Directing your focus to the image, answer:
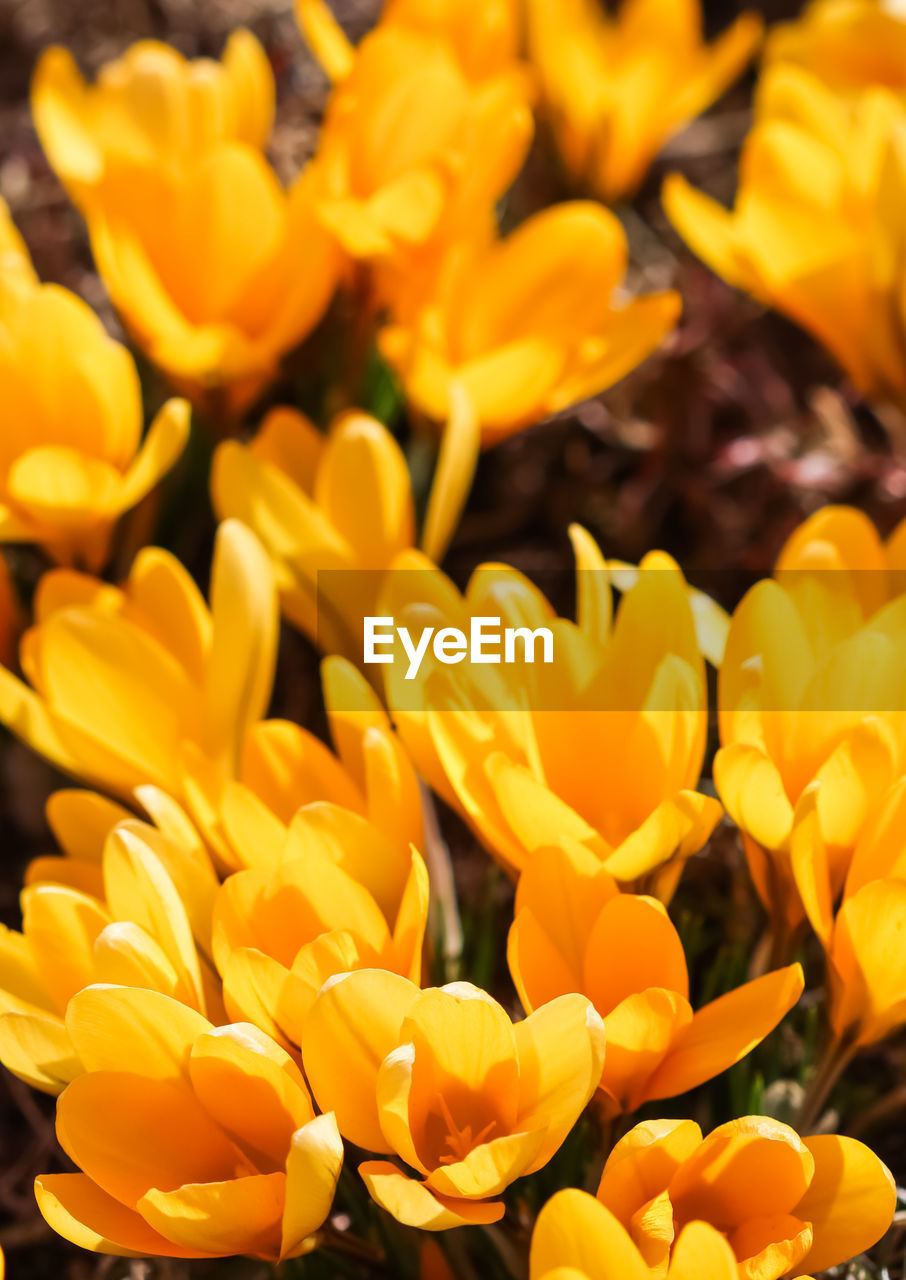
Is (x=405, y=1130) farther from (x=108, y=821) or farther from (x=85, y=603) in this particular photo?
(x=85, y=603)

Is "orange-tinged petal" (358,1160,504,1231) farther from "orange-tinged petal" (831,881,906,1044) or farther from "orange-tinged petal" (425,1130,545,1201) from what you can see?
"orange-tinged petal" (831,881,906,1044)

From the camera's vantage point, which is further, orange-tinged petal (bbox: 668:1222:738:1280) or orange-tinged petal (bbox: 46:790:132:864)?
orange-tinged petal (bbox: 46:790:132:864)

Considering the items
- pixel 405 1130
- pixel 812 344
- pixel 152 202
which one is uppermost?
pixel 152 202

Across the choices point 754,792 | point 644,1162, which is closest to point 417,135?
point 754,792

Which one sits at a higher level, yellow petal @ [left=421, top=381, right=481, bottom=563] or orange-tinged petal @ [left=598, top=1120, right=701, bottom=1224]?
yellow petal @ [left=421, top=381, right=481, bottom=563]

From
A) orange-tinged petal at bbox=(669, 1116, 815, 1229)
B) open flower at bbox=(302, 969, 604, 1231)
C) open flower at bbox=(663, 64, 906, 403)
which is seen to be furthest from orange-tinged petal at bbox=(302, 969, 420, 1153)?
open flower at bbox=(663, 64, 906, 403)

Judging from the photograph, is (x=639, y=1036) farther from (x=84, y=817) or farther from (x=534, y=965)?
(x=84, y=817)

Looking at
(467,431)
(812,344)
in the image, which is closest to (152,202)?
(467,431)
